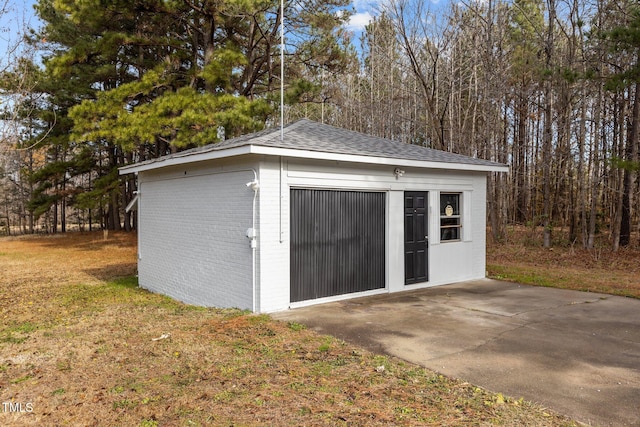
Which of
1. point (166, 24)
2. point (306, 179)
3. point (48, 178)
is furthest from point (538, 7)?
point (48, 178)

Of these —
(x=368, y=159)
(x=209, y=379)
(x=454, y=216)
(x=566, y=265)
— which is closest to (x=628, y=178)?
(x=566, y=265)

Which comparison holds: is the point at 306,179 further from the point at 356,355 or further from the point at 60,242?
the point at 60,242

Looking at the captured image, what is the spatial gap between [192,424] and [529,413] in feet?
8.00

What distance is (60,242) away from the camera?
2194 cm

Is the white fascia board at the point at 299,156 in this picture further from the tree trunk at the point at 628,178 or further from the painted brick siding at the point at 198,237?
the tree trunk at the point at 628,178

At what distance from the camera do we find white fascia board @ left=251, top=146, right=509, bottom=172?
20.1ft

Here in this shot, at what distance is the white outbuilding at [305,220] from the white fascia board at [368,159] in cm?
2

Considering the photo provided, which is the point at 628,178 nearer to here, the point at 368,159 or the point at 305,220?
the point at 368,159

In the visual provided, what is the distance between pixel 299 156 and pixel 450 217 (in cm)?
410

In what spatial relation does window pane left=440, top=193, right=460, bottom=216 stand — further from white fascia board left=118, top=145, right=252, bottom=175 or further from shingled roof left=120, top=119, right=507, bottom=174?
white fascia board left=118, top=145, right=252, bottom=175

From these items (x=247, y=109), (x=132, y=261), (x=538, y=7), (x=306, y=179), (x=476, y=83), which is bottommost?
(x=132, y=261)

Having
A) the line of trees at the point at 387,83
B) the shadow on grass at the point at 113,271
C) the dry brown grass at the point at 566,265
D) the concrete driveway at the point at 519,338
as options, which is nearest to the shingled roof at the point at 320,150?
the concrete driveway at the point at 519,338

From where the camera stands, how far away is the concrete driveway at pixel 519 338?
11.7 feet

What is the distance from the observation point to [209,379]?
3.88 m
